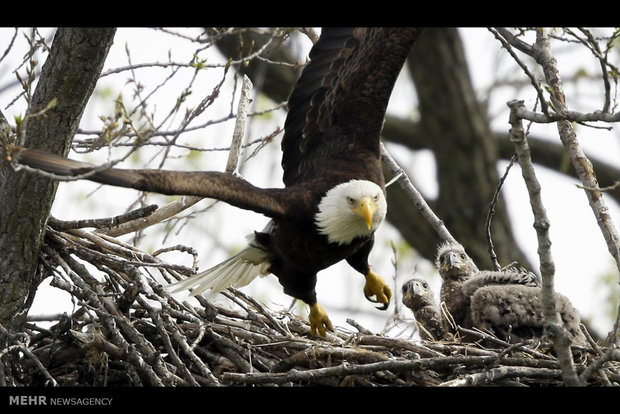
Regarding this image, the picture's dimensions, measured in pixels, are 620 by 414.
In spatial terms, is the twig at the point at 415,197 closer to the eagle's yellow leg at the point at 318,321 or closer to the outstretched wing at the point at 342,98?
the outstretched wing at the point at 342,98

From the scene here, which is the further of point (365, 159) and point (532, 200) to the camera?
point (365, 159)

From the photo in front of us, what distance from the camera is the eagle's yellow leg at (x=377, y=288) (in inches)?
→ 241

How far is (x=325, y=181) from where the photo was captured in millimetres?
5496

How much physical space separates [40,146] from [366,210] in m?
1.75

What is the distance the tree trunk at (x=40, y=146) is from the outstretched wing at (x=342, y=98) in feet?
5.10

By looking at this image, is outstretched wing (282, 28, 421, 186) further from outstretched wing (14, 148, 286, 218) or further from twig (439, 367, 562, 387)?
twig (439, 367, 562, 387)

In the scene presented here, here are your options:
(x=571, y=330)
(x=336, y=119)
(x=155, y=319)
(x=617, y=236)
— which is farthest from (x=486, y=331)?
(x=155, y=319)

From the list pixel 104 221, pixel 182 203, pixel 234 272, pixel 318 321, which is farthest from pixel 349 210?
pixel 104 221

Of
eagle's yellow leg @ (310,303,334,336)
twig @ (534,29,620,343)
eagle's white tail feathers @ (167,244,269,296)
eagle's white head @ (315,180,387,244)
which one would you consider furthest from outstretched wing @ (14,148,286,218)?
twig @ (534,29,620,343)

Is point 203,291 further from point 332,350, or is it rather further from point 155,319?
point 332,350

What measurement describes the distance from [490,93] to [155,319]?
7.67 metres

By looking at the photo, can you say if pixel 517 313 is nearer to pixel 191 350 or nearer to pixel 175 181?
pixel 191 350

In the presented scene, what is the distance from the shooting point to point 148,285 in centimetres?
519

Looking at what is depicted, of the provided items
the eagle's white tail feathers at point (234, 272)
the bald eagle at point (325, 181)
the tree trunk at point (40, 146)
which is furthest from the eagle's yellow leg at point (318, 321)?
the tree trunk at point (40, 146)
